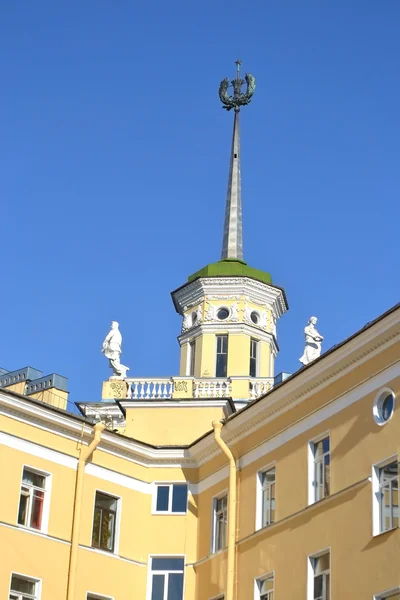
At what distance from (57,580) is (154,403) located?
268 inches

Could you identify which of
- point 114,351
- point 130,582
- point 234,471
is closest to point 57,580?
point 130,582

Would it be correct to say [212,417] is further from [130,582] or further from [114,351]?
[114,351]

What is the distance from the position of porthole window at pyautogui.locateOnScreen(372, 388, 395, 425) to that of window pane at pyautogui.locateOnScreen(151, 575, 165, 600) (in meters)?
8.50

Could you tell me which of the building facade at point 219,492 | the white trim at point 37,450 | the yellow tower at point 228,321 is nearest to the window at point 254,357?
the yellow tower at point 228,321

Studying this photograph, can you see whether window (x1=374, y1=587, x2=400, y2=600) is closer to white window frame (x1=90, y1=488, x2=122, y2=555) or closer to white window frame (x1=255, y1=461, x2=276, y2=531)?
white window frame (x1=255, y1=461, x2=276, y2=531)

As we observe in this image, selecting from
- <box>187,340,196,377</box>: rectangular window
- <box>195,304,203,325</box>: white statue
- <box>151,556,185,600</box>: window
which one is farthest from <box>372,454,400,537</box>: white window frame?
<box>195,304,203,325</box>: white statue

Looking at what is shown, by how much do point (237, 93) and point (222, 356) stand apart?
15390 millimetres

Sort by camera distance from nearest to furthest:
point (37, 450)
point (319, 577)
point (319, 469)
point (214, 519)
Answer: point (319, 577)
point (319, 469)
point (37, 450)
point (214, 519)

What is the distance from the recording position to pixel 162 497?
32.1 m

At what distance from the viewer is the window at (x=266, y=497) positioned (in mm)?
28641

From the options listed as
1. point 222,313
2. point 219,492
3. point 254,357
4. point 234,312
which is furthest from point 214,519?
point 222,313

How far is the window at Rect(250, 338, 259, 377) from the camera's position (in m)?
46.1

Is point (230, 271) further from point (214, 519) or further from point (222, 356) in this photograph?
point (214, 519)

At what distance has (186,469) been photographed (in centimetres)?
3231
